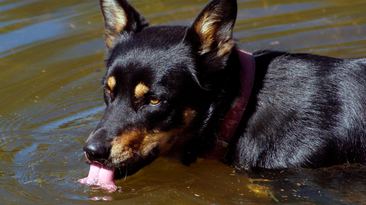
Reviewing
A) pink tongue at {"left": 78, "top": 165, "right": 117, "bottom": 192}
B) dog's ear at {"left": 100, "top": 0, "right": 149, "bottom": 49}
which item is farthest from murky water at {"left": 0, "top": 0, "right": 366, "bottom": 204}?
dog's ear at {"left": 100, "top": 0, "right": 149, "bottom": 49}

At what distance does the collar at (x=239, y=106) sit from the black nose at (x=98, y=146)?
42.2 inches

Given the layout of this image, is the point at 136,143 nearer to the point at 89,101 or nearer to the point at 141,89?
the point at 141,89

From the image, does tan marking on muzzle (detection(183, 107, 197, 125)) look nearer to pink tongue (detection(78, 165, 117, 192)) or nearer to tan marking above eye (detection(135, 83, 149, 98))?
tan marking above eye (detection(135, 83, 149, 98))

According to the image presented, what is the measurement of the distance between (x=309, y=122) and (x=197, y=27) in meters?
1.32

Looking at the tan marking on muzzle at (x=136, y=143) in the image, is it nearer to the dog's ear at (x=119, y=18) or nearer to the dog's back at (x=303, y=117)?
the dog's back at (x=303, y=117)

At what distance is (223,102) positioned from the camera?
4.05 meters

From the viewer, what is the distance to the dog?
3.82 metres

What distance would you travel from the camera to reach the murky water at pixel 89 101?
13.8 ft

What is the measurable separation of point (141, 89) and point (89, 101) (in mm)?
2633

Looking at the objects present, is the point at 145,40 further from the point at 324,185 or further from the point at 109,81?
the point at 324,185

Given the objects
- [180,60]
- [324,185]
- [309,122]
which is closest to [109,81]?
[180,60]

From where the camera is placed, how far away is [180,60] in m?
3.94

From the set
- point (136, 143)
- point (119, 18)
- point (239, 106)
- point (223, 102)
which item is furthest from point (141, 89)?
point (119, 18)

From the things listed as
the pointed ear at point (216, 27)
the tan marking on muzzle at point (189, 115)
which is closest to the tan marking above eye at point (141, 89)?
the tan marking on muzzle at point (189, 115)
